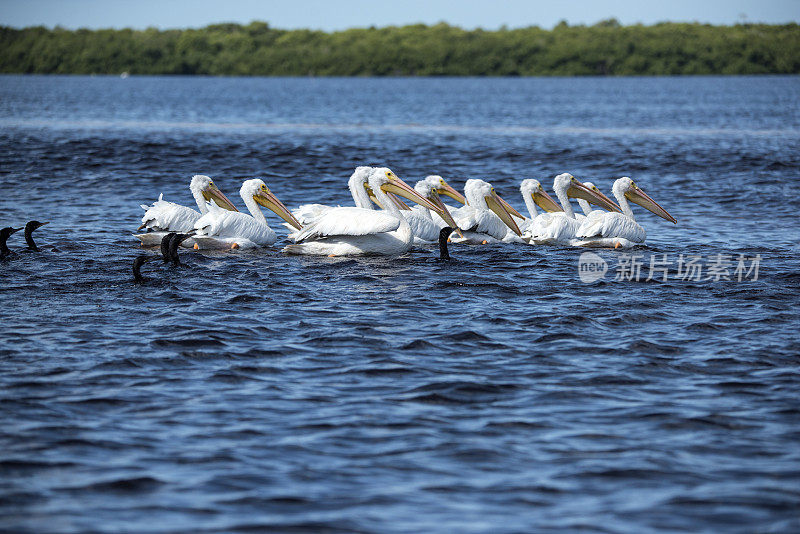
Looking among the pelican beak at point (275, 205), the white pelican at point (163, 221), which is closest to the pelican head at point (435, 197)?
the pelican beak at point (275, 205)

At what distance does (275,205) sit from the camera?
1296 cm

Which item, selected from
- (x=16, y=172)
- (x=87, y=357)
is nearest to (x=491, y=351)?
(x=87, y=357)

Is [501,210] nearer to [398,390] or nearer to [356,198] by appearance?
[356,198]

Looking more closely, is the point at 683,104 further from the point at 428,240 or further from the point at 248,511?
the point at 248,511

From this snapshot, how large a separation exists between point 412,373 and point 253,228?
541 centimetres

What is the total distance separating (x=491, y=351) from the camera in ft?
24.5

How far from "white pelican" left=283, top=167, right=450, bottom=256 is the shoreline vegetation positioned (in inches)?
4788

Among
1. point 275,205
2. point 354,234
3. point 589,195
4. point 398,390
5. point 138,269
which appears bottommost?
point 398,390

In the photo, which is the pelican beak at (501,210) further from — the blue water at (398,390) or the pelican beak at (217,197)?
the pelican beak at (217,197)

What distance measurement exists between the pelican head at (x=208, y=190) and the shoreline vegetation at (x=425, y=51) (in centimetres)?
12075

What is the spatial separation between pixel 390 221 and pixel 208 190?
9.67ft

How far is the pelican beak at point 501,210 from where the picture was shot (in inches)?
502

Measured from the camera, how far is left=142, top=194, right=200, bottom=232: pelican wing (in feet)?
38.7

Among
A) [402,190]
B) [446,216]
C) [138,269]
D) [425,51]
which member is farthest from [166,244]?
[425,51]
